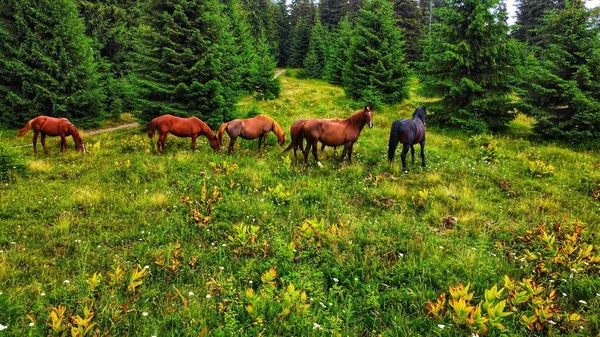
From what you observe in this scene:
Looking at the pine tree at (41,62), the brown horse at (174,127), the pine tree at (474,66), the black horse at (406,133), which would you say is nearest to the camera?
the black horse at (406,133)

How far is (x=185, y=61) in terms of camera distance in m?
16.0

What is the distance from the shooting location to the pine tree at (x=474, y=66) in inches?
615

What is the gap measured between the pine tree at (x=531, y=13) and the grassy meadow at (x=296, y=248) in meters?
44.0

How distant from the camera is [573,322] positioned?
3.77 m

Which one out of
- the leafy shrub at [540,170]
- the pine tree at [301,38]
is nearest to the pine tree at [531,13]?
the pine tree at [301,38]

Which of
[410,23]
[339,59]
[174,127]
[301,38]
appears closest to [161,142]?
[174,127]

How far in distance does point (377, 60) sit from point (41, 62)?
22024 millimetres

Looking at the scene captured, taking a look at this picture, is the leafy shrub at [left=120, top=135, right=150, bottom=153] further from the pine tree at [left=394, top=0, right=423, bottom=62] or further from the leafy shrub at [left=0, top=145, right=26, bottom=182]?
the pine tree at [left=394, top=0, right=423, bottom=62]

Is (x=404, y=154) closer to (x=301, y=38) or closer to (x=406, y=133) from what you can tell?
(x=406, y=133)

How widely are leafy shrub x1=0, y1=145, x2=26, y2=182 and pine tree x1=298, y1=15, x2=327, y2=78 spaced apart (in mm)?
44584

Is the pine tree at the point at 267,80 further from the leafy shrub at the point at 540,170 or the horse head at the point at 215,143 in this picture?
the leafy shrub at the point at 540,170

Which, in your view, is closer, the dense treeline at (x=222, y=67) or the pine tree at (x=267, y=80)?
the dense treeline at (x=222, y=67)

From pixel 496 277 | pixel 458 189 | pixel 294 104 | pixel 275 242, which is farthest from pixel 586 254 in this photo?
pixel 294 104

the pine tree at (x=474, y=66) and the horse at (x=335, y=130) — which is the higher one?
the pine tree at (x=474, y=66)
